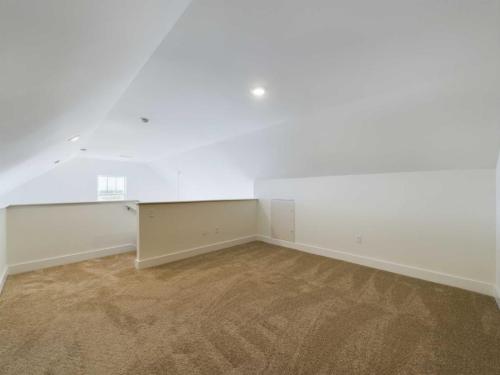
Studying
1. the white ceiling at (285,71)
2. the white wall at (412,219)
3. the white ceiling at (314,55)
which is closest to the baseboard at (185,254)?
the white wall at (412,219)

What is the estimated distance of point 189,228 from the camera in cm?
376

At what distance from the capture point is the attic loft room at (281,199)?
4.55 feet

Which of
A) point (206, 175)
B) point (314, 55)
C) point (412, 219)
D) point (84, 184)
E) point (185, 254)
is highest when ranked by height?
point (314, 55)

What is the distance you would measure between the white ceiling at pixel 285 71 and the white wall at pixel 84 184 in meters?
4.64

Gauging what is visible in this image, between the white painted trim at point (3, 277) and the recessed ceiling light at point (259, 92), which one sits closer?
the recessed ceiling light at point (259, 92)

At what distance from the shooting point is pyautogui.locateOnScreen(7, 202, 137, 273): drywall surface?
2.99 meters

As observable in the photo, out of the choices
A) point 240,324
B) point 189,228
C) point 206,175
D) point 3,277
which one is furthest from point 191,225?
point 206,175

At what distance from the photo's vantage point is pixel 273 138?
3.69 meters

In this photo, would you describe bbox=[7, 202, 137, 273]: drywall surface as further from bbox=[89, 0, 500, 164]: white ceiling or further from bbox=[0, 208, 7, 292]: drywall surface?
bbox=[89, 0, 500, 164]: white ceiling

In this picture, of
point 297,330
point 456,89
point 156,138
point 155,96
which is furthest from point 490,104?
point 156,138

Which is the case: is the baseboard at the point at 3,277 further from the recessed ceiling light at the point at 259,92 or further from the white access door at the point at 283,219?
the white access door at the point at 283,219

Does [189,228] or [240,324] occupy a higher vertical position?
[189,228]

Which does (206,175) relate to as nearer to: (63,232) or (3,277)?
(63,232)

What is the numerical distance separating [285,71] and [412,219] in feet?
8.70
